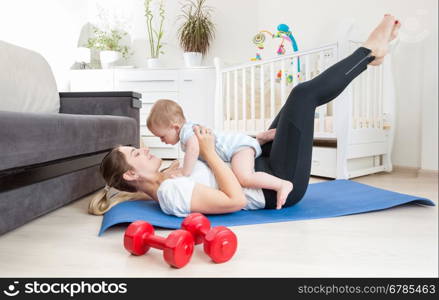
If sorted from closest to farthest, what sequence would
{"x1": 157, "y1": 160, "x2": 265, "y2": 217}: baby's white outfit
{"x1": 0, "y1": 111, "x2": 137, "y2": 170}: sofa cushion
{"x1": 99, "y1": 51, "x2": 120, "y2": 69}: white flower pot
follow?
{"x1": 0, "y1": 111, "x2": 137, "y2": 170}: sofa cushion
{"x1": 157, "y1": 160, "x2": 265, "y2": 217}: baby's white outfit
{"x1": 99, "y1": 51, "x2": 120, "y2": 69}: white flower pot

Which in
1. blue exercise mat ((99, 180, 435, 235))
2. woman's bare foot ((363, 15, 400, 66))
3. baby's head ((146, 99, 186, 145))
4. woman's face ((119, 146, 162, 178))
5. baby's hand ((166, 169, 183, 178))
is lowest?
blue exercise mat ((99, 180, 435, 235))

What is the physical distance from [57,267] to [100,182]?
108 centimetres

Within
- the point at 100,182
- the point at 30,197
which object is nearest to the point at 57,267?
the point at 30,197

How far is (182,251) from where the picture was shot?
0.90 m

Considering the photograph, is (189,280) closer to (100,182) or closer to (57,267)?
(57,267)

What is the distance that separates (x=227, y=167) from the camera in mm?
1294

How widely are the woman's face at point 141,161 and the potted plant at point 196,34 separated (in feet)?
8.83

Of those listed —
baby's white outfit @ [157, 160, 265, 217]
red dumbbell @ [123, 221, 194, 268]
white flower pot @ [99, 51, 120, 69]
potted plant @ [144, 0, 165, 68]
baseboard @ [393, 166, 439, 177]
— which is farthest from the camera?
potted plant @ [144, 0, 165, 68]

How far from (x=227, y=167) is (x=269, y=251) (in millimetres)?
354

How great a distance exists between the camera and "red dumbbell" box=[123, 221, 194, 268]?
0.89 m

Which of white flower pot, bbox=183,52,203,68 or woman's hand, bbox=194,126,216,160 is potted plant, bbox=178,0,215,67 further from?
woman's hand, bbox=194,126,216,160

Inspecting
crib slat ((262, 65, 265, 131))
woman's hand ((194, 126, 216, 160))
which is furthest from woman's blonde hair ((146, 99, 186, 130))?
crib slat ((262, 65, 265, 131))

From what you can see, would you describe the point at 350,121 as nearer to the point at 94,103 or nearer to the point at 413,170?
the point at 413,170

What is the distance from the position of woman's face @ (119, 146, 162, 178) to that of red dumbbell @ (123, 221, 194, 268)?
33cm
